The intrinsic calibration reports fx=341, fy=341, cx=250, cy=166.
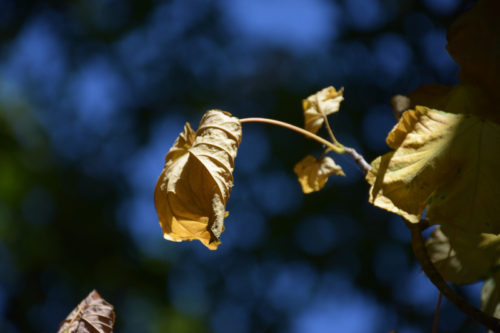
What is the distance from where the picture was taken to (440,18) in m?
2.61

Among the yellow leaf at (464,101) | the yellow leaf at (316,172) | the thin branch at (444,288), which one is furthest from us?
the yellow leaf at (316,172)

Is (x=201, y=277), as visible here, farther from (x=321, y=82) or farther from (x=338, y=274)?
(x=321, y=82)

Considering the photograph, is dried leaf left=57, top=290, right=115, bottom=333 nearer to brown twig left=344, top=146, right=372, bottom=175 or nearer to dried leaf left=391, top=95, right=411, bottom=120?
brown twig left=344, top=146, right=372, bottom=175

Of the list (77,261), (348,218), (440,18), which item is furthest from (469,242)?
(77,261)

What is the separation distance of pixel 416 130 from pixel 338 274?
3.40 m

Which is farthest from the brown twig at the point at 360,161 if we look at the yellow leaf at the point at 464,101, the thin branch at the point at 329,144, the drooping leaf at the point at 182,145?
the drooping leaf at the point at 182,145

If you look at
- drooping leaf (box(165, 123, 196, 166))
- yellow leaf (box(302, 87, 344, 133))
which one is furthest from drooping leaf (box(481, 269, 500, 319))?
drooping leaf (box(165, 123, 196, 166))

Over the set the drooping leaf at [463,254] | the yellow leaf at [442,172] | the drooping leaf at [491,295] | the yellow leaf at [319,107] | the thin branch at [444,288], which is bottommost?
the drooping leaf at [491,295]

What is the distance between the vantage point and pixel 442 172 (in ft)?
1.24

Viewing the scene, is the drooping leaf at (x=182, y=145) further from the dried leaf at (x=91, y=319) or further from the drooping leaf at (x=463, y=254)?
the drooping leaf at (x=463, y=254)

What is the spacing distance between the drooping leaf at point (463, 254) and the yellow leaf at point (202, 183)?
13.3 inches

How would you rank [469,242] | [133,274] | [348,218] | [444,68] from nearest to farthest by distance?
[469,242]
[444,68]
[348,218]
[133,274]

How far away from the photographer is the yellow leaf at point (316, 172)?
1.72 feet

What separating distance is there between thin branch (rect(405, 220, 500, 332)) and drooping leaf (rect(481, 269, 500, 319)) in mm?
193
